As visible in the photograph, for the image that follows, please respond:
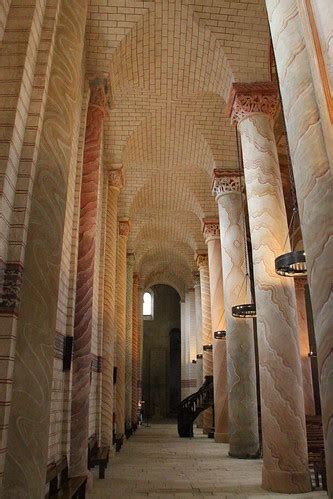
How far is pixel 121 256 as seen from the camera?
13914 millimetres

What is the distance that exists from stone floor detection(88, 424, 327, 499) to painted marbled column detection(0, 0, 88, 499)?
2.82 m

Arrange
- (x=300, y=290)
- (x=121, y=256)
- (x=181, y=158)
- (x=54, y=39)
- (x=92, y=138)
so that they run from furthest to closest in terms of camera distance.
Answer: (x=300, y=290)
(x=121, y=256)
(x=181, y=158)
(x=92, y=138)
(x=54, y=39)

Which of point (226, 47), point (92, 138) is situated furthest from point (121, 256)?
point (226, 47)

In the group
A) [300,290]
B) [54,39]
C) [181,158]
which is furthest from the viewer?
[300,290]

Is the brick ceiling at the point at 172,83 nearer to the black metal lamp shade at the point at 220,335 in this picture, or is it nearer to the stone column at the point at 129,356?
the stone column at the point at 129,356

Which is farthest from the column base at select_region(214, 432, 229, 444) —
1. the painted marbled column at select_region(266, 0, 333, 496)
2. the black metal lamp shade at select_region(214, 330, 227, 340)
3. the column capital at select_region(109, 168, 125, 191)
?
the painted marbled column at select_region(266, 0, 333, 496)

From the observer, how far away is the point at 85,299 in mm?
6793

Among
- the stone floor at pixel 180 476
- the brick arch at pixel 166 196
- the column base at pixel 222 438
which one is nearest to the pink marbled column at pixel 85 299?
the stone floor at pixel 180 476

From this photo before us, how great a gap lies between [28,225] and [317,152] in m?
2.74

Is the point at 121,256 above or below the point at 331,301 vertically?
above

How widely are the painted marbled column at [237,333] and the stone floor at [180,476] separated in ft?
2.07

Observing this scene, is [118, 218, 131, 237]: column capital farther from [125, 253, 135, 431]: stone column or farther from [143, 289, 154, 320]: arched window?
[143, 289, 154, 320]: arched window

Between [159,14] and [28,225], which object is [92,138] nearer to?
[159,14]

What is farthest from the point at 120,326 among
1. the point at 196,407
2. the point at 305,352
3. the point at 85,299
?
the point at 305,352
